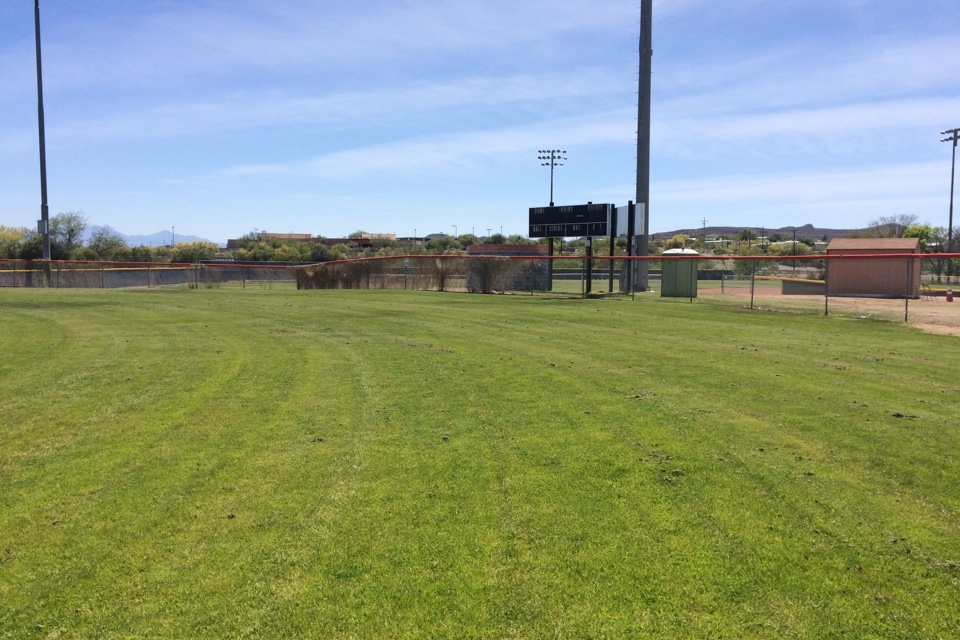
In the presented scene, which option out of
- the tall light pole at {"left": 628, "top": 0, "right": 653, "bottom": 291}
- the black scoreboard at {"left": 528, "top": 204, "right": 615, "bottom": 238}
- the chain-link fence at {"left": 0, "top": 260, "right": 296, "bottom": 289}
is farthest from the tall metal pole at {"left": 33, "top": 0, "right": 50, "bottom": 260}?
the tall light pole at {"left": 628, "top": 0, "right": 653, "bottom": 291}

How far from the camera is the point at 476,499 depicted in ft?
15.8

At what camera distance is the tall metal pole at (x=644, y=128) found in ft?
116

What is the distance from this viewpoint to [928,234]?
84.8 metres

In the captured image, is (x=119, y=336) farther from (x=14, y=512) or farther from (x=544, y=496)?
(x=544, y=496)

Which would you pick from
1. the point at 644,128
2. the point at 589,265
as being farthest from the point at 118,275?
the point at 644,128

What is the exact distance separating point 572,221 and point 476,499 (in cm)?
3178

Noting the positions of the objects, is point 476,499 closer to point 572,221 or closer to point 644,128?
point 572,221

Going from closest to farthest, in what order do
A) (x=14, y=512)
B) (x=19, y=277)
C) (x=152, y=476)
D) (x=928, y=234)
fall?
(x=14, y=512), (x=152, y=476), (x=19, y=277), (x=928, y=234)

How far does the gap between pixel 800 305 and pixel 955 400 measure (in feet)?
49.6

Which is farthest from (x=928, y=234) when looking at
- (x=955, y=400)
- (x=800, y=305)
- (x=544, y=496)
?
(x=544, y=496)

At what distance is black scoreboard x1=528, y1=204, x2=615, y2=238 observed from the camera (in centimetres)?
3444

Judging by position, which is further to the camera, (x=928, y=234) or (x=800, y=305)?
(x=928, y=234)

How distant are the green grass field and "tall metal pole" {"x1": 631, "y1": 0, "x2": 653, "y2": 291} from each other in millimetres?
26538

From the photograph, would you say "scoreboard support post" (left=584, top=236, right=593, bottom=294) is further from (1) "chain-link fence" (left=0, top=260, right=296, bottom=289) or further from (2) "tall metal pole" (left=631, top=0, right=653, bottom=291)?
(1) "chain-link fence" (left=0, top=260, right=296, bottom=289)
